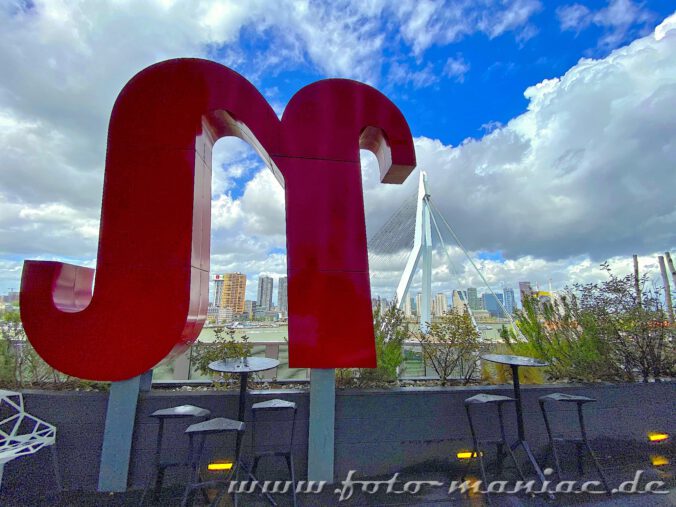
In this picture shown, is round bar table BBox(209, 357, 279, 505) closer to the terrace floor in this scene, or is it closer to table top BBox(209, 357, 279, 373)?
table top BBox(209, 357, 279, 373)

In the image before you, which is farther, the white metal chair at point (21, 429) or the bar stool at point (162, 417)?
the white metal chair at point (21, 429)

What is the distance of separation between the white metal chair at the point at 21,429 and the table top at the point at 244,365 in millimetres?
1392

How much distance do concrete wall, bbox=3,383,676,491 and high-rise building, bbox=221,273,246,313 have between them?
3.94 m

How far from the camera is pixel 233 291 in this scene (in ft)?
25.8

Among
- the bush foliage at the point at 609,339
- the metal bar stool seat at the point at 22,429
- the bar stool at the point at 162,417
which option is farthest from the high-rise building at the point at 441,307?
the metal bar stool seat at the point at 22,429

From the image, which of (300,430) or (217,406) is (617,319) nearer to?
(300,430)

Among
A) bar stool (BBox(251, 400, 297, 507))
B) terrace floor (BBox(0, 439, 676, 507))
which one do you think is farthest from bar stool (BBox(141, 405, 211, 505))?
bar stool (BBox(251, 400, 297, 507))

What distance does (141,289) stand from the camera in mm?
2814

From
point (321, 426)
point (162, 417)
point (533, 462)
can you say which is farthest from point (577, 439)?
point (162, 417)

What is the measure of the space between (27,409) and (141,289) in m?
1.45

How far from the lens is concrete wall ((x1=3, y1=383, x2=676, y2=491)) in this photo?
9.11ft

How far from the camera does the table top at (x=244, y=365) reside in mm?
2642

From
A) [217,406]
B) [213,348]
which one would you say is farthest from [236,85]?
[217,406]

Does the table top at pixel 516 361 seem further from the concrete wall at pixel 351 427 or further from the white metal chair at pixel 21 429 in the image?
the white metal chair at pixel 21 429
